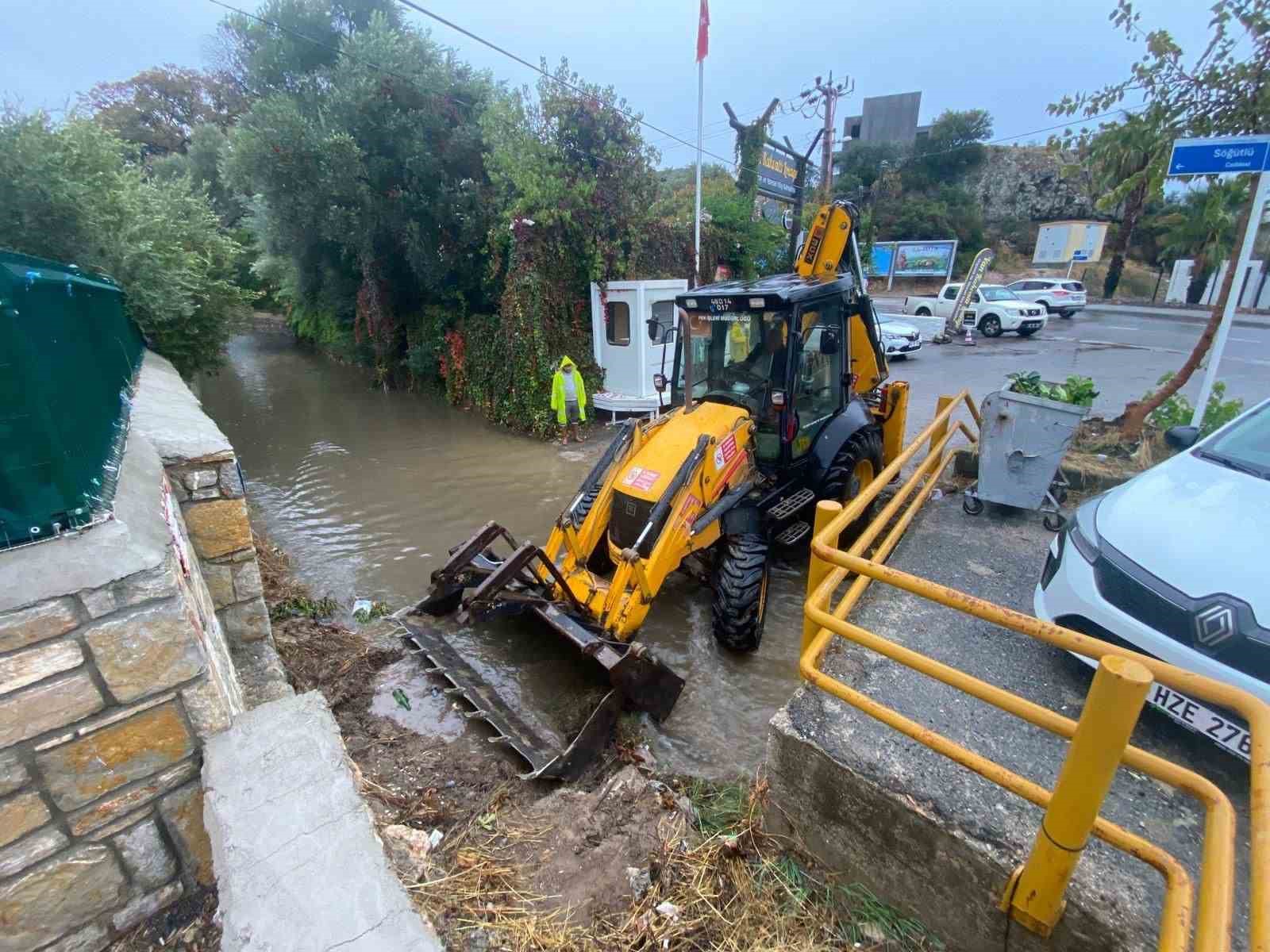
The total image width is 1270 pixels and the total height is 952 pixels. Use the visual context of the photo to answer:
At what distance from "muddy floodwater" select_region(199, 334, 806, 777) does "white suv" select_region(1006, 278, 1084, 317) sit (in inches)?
884

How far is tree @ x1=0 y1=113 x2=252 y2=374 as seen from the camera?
17.9 feet

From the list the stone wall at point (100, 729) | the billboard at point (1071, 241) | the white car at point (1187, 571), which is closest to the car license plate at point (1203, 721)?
the white car at point (1187, 571)

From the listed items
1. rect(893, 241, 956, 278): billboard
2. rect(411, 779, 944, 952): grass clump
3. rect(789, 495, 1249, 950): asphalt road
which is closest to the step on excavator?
rect(411, 779, 944, 952): grass clump

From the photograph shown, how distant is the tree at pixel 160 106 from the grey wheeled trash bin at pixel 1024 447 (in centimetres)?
3475

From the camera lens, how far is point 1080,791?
156 centimetres

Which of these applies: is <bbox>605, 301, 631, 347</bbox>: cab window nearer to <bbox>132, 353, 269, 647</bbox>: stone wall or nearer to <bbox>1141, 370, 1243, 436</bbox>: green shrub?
<bbox>1141, 370, 1243, 436</bbox>: green shrub

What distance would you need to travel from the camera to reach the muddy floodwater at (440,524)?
12.7ft

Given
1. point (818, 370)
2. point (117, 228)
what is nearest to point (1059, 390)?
point (818, 370)

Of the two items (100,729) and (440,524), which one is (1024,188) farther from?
(100,729)

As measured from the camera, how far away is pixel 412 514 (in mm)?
7355

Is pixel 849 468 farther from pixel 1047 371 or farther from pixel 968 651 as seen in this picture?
pixel 1047 371

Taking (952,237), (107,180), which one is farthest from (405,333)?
(952,237)

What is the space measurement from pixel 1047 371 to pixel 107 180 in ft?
56.5

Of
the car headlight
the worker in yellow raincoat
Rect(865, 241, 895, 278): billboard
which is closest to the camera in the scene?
the car headlight
